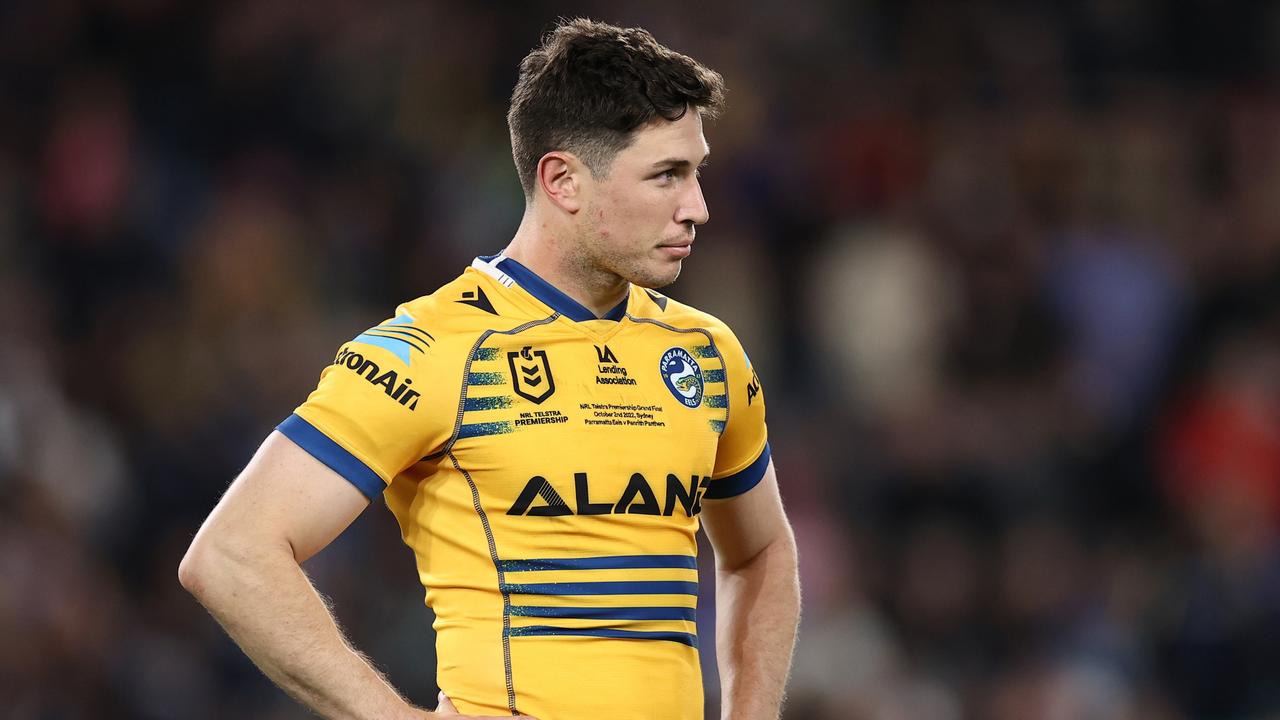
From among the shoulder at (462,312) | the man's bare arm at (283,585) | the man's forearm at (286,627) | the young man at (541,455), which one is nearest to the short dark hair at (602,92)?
the young man at (541,455)

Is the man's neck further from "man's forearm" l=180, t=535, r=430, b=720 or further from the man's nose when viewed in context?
"man's forearm" l=180, t=535, r=430, b=720

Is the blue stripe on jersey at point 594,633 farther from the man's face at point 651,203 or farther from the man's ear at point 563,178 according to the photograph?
the man's ear at point 563,178

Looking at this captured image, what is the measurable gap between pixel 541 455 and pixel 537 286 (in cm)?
40

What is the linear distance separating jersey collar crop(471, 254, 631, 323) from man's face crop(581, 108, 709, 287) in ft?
0.45

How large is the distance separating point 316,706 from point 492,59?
8.14 m

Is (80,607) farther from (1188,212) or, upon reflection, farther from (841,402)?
(1188,212)

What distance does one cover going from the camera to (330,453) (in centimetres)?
348

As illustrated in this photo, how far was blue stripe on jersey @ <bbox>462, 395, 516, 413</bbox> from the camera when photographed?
3.59 meters

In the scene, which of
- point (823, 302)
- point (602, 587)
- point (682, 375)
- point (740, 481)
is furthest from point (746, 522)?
point (823, 302)

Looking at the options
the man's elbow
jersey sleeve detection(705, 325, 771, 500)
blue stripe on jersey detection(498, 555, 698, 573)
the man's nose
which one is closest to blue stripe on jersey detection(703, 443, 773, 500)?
jersey sleeve detection(705, 325, 771, 500)

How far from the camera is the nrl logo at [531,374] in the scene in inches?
144

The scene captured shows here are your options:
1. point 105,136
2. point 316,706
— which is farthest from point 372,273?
point 316,706

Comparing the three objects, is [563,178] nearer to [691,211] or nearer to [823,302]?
[691,211]

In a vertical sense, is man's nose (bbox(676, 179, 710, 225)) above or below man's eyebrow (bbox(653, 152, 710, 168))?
below
